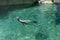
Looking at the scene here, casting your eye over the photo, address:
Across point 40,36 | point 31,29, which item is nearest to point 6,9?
point 31,29

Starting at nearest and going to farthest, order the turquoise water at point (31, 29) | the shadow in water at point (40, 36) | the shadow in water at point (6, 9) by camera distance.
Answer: the shadow in water at point (40, 36)
the turquoise water at point (31, 29)
the shadow in water at point (6, 9)

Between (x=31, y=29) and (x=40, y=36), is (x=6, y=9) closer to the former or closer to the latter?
(x=31, y=29)

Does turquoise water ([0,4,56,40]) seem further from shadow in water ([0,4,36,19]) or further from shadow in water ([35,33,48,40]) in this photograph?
shadow in water ([0,4,36,19])

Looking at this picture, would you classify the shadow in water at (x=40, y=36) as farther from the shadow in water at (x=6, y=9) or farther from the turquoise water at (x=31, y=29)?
the shadow in water at (x=6, y=9)

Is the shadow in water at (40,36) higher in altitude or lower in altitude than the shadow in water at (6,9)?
higher

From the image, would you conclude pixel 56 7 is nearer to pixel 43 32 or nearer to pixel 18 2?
pixel 18 2

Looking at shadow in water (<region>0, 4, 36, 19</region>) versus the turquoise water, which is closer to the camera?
the turquoise water

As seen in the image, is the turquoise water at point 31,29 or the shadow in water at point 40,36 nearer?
the shadow in water at point 40,36

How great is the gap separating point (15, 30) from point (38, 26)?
1.29 m

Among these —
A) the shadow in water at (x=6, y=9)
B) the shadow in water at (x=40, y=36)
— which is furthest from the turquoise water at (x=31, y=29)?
the shadow in water at (x=6, y=9)

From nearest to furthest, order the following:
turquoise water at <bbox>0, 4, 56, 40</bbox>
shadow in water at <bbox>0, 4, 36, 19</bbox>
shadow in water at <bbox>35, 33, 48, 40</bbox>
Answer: shadow in water at <bbox>35, 33, 48, 40</bbox> → turquoise water at <bbox>0, 4, 56, 40</bbox> → shadow in water at <bbox>0, 4, 36, 19</bbox>

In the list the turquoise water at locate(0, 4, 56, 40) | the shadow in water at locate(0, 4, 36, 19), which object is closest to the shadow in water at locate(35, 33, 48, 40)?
the turquoise water at locate(0, 4, 56, 40)

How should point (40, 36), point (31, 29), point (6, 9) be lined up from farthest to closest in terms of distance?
point (6, 9) < point (31, 29) < point (40, 36)

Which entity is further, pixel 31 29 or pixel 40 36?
pixel 31 29
